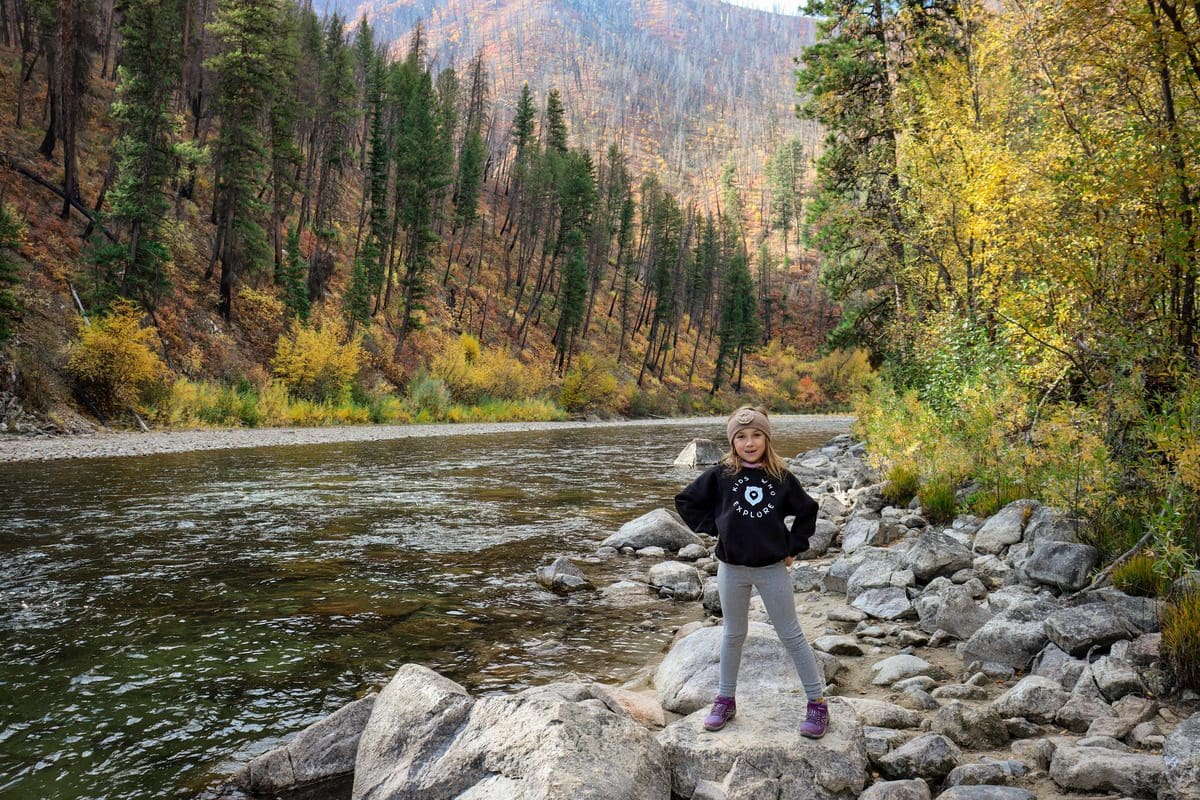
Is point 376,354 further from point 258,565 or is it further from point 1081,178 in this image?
point 1081,178

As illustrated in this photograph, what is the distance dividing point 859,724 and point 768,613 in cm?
74

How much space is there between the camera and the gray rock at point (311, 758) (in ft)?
12.4

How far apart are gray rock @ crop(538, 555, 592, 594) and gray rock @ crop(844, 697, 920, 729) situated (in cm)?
390

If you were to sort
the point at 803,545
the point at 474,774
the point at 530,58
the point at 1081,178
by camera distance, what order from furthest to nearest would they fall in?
the point at 530,58 → the point at 1081,178 → the point at 803,545 → the point at 474,774

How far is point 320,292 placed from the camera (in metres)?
38.6

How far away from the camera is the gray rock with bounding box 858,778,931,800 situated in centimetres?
329

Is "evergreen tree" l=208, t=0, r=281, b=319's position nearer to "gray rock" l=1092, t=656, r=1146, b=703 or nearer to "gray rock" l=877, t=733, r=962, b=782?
"gray rock" l=877, t=733, r=962, b=782

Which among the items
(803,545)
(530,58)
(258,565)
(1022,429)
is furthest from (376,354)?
(530,58)

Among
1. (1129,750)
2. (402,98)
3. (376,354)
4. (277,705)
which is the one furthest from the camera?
(402,98)

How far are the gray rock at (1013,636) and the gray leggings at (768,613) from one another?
2.10 meters

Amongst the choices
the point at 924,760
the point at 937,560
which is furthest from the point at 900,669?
the point at 937,560

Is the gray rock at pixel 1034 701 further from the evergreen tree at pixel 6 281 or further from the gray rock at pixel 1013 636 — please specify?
the evergreen tree at pixel 6 281

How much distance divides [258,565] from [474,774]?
5.90m

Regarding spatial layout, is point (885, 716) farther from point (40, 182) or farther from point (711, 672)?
point (40, 182)
